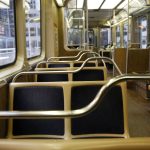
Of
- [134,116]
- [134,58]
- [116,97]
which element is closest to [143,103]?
[134,116]

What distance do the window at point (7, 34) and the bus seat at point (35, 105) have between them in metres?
0.73

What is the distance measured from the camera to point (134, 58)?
26.3 feet

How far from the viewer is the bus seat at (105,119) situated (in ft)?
7.22

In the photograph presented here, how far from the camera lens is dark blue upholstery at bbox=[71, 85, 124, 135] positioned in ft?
7.22

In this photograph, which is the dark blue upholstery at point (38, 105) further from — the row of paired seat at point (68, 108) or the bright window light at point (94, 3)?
the bright window light at point (94, 3)

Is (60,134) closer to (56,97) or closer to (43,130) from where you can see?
(43,130)

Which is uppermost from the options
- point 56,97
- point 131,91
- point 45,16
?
point 45,16

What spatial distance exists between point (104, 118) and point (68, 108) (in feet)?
0.87

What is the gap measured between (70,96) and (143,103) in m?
3.88

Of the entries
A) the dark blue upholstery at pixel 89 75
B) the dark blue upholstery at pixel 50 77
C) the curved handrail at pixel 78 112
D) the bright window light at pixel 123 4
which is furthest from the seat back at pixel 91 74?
the bright window light at pixel 123 4

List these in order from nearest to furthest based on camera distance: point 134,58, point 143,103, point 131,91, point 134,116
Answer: point 134,116, point 143,103, point 131,91, point 134,58

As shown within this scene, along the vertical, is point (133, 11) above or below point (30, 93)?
above

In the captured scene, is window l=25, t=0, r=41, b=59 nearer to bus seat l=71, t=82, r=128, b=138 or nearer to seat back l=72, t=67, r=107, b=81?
seat back l=72, t=67, r=107, b=81

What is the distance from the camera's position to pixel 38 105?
2.23 meters
